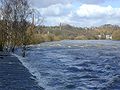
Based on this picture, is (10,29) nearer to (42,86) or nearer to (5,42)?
(5,42)

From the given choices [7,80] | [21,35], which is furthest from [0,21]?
[7,80]

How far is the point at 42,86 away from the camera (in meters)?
21.2

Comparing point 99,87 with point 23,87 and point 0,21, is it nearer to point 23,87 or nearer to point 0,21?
point 23,87

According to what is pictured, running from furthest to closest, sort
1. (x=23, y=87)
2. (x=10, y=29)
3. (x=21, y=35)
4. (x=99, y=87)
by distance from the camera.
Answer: (x=10, y=29) < (x=21, y=35) < (x=99, y=87) < (x=23, y=87)

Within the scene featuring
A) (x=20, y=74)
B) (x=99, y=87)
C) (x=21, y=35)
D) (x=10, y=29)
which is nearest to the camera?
(x=99, y=87)

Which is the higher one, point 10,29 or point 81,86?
point 10,29

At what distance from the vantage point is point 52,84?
74.6 feet

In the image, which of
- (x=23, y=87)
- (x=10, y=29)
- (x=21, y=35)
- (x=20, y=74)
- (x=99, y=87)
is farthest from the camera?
(x=10, y=29)

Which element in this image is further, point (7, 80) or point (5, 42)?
point (5, 42)

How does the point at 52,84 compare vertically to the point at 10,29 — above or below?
below

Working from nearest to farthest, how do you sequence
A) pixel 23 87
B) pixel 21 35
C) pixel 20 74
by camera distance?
pixel 23 87 < pixel 20 74 < pixel 21 35

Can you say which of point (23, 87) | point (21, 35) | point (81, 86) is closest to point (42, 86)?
point (23, 87)

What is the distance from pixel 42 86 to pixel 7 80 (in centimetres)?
317

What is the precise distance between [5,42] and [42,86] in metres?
35.3
